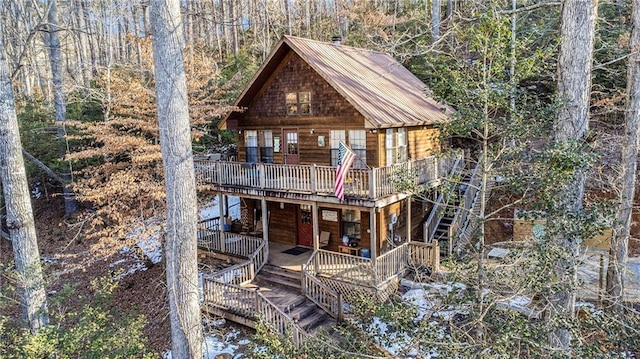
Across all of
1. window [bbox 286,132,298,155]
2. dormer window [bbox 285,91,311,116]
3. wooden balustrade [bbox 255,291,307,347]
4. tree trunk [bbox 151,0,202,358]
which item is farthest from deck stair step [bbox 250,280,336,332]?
dormer window [bbox 285,91,311,116]

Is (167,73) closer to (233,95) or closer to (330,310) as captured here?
(330,310)

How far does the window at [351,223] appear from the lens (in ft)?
50.8

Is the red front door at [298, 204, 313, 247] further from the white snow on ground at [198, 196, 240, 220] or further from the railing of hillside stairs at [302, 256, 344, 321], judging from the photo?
the white snow on ground at [198, 196, 240, 220]

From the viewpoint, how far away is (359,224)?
15.5 meters

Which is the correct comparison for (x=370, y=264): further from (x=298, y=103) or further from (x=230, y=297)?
(x=298, y=103)

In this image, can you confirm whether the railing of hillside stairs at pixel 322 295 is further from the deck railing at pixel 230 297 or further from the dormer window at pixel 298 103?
the dormer window at pixel 298 103

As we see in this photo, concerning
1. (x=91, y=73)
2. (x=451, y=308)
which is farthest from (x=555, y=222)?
(x=91, y=73)

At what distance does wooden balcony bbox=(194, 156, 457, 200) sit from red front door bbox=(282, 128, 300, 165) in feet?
6.12

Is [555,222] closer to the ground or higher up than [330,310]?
higher up

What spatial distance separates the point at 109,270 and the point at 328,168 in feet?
31.5

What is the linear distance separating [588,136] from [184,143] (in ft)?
21.7

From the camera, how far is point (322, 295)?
12477 millimetres

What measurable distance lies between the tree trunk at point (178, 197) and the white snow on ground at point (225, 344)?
3.58m

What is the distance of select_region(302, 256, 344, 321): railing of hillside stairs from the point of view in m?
12.0
